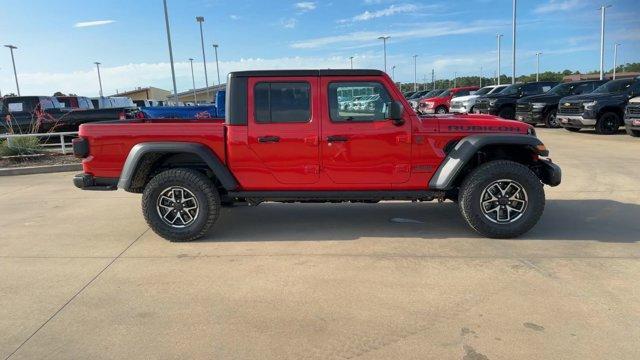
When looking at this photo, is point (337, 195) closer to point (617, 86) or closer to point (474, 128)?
point (474, 128)

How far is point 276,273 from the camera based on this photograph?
4.25m

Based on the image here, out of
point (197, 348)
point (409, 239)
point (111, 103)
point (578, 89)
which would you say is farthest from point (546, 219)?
point (111, 103)

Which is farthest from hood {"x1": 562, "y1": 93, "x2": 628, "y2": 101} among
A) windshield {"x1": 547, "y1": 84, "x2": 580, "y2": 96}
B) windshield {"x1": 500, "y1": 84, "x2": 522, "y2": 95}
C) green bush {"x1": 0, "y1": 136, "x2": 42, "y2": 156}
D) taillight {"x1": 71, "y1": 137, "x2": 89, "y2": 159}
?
green bush {"x1": 0, "y1": 136, "x2": 42, "y2": 156}

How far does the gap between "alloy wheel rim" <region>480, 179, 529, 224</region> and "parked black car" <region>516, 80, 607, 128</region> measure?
43.6 ft

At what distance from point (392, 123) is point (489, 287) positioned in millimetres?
1942

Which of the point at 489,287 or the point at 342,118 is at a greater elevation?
the point at 342,118

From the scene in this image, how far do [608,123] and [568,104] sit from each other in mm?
1263

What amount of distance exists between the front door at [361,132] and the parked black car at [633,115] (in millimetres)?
10835

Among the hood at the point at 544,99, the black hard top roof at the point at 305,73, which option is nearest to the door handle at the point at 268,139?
the black hard top roof at the point at 305,73

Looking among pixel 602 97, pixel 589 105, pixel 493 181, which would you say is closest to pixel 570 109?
pixel 589 105

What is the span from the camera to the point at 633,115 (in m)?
12.9

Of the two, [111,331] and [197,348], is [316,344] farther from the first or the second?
[111,331]

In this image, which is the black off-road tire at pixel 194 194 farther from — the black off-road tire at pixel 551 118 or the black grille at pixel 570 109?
the black off-road tire at pixel 551 118

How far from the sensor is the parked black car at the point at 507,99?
62.3 feet
